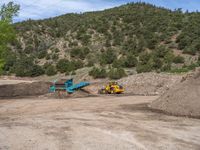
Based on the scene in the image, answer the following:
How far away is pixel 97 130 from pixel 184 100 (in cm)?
763

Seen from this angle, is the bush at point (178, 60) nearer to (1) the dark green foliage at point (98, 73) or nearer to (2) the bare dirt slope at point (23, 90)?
(1) the dark green foliage at point (98, 73)

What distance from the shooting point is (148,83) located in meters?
36.5

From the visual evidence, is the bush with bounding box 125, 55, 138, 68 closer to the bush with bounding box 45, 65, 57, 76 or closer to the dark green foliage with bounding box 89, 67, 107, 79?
the dark green foliage with bounding box 89, 67, 107, 79

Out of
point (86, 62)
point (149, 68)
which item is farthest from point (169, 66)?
point (86, 62)

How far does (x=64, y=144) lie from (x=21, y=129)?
347 cm

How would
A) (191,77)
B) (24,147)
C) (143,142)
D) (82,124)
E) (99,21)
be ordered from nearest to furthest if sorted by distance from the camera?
(24,147) → (143,142) → (82,124) → (191,77) → (99,21)

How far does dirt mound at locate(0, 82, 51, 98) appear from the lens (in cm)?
3503

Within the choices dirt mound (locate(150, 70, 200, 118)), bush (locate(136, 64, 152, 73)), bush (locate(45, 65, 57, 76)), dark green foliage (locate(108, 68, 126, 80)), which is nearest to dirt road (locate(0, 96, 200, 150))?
dirt mound (locate(150, 70, 200, 118))

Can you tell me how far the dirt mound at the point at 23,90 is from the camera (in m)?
35.0

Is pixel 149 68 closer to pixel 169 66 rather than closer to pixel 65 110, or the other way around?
pixel 169 66

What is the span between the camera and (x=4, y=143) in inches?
507

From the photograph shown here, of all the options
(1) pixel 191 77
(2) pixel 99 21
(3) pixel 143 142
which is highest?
(2) pixel 99 21

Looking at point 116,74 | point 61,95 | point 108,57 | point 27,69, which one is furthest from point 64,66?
point 61,95

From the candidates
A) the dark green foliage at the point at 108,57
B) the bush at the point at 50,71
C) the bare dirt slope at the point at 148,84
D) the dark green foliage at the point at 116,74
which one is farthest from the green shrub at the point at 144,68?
the bush at the point at 50,71
